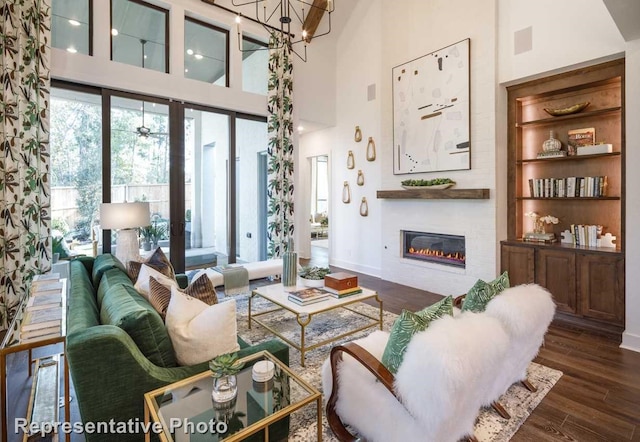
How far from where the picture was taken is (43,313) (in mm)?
1821

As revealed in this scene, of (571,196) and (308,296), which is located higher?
(571,196)

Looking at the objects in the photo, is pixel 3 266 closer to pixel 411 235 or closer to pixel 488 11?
pixel 411 235

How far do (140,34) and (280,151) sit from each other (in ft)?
8.38

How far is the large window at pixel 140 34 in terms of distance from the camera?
439 centimetres

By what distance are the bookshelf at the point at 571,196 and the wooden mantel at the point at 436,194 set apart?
0.48m

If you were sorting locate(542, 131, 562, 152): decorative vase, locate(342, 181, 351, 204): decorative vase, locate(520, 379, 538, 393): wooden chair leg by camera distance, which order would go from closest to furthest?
locate(520, 379, 538, 393): wooden chair leg
locate(542, 131, 562, 152): decorative vase
locate(342, 181, 351, 204): decorative vase

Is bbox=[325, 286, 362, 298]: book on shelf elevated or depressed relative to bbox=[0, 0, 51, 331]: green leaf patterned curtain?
depressed

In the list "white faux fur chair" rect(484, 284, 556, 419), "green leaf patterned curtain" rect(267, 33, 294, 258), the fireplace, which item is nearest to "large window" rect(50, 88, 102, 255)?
"green leaf patterned curtain" rect(267, 33, 294, 258)

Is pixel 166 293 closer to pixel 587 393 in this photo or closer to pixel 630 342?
pixel 587 393

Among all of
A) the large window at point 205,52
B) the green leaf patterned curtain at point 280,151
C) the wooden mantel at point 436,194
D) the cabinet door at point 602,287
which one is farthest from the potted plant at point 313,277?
the large window at point 205,52

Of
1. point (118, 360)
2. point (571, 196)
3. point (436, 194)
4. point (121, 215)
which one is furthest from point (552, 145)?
point (121, 215)

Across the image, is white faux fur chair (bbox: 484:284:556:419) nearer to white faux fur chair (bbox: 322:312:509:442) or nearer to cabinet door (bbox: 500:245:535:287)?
white faux fur chair (bbox: 322:312:509:442)

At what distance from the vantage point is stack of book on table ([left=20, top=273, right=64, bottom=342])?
65.2 inches

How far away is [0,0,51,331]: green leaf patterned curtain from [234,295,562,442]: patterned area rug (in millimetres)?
2407
